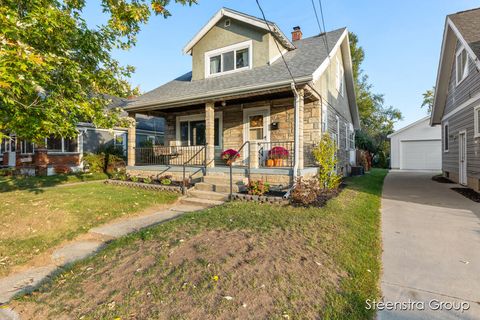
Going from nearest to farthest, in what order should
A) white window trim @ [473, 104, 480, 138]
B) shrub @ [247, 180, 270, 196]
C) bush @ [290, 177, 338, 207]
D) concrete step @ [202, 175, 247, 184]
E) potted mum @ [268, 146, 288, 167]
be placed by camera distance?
bush @ [290, 177, 338, 207]
shrub @ [247, 180, 270, 196]
concrete step @ [202, 175, 247, 184]
white window trim @ [473, 104, 480, 138]
potted mum @ [268, 146, 288, 167]

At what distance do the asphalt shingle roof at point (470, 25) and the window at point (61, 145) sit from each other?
18463mm

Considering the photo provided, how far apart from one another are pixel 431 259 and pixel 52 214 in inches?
289

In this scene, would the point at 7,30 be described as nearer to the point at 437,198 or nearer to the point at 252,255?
the point at 252,255

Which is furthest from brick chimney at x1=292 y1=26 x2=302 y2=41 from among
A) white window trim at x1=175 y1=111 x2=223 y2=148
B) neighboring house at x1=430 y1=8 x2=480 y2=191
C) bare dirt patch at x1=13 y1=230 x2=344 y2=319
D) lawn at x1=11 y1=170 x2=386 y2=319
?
bare dirt patch at x1=13 y1=230 x2=344 y2=319

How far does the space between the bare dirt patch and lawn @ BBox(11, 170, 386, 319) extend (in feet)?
0.04

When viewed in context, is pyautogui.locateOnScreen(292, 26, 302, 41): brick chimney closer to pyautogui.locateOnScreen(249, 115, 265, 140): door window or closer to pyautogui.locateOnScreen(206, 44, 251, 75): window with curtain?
pyautogui.locateOnScreen(206, 44, 251, 75): window with curtain

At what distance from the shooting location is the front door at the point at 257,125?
990cm

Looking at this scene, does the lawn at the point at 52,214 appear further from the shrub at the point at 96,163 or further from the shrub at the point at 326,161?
the shrub at the point at 96,163

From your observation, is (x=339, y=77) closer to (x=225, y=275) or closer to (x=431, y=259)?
(x=431, y=259)

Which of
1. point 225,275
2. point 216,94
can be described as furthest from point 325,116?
point 225,275

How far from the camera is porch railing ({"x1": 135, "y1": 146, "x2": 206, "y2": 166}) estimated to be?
35.8 feet

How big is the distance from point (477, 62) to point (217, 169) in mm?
8430

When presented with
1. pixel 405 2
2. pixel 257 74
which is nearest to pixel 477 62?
pixel 405 2

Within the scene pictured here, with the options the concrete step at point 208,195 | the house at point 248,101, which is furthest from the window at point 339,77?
the concrete step at point 208,195
